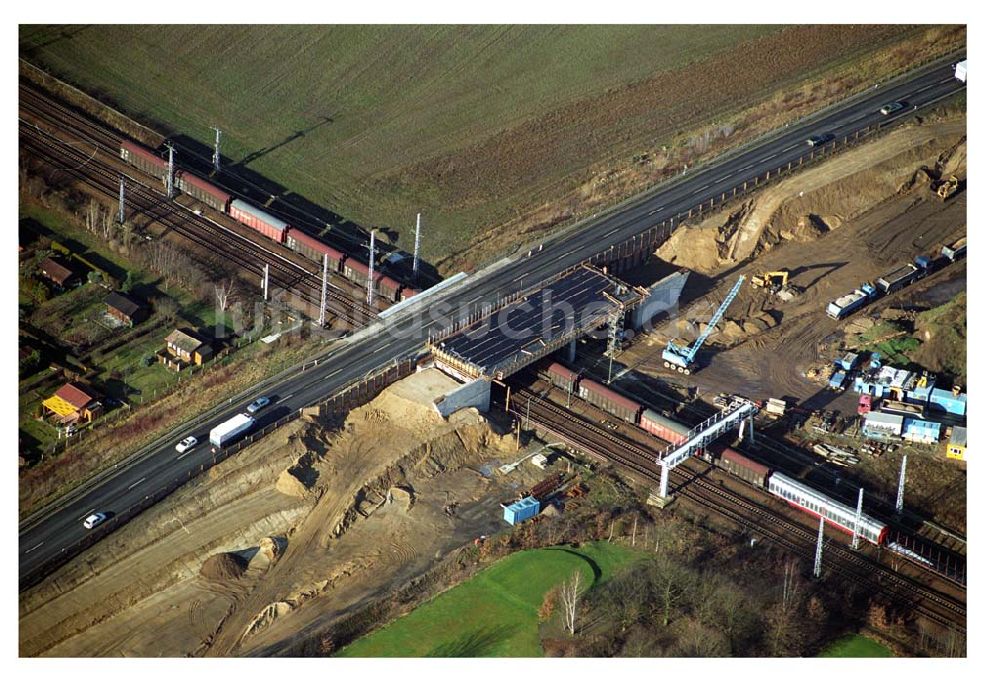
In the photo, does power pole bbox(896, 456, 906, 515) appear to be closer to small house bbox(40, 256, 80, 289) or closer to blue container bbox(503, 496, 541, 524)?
blue container bbox(503, 496, 541, 524)

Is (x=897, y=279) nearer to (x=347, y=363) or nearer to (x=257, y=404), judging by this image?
(x=347, y=363)

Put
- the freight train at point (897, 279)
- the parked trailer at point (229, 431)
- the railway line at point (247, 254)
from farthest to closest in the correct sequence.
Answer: the railway line at point (247, 254) → the freight train at point (897, 279) → the parked trailer at point (229, 431)

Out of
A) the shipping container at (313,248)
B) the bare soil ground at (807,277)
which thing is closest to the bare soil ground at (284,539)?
the bare soil ground at (807,277)

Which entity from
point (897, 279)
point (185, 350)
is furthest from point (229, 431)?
point (897, 279)

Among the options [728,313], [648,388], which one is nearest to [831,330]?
[728,313]

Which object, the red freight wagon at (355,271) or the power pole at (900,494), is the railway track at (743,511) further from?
the red freight wagon at (355,271)

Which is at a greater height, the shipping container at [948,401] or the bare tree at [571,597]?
the shipping container at [948,401]

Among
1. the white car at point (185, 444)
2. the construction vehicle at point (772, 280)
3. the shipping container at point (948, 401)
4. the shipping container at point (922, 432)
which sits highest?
the construction vehicle at point (772, 280)
